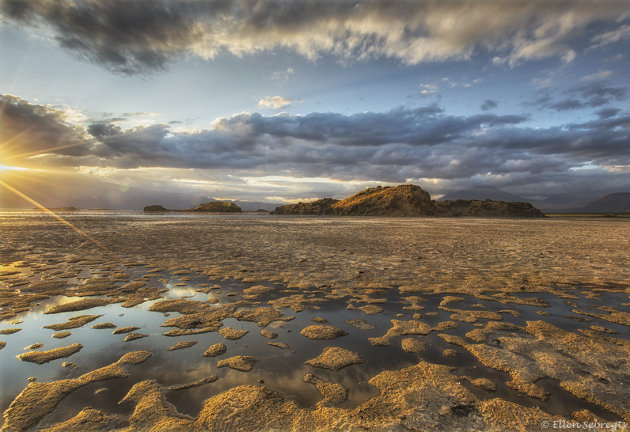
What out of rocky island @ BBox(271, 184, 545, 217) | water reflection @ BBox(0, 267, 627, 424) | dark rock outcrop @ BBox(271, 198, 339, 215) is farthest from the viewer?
dark rock outcrop @ BBox(271, 198, 339, 215)

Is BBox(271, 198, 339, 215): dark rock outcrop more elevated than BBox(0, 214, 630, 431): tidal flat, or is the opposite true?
BBox(271, 198, 339, 215): dark rock outcrop

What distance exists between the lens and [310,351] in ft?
13.6

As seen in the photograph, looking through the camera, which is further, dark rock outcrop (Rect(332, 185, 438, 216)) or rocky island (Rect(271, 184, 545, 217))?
rocky island (Rect(271, 184, 545, 217))

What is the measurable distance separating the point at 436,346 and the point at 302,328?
7.40 feet

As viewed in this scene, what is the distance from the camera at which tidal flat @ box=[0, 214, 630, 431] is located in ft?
9.15

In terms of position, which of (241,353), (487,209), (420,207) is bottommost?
(241,353)

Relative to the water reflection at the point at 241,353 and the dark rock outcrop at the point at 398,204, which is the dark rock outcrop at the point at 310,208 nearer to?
the dark rock outcrop at the point at 398,204

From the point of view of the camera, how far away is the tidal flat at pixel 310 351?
2.79 m

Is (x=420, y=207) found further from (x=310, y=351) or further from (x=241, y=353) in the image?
(x=241, y=353)

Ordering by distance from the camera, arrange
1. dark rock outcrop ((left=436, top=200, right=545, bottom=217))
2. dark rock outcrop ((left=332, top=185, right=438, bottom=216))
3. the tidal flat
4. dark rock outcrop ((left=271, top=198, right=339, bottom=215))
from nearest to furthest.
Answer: the tidal flat
dark rock outcrop ((left=332, top=185, right=438, bottom=216))
dark rock outcrop ((left=436, top=200, right=545, bottom=217))
dark rock outcrop ((left=271, top=198, right=339, bottom=215))

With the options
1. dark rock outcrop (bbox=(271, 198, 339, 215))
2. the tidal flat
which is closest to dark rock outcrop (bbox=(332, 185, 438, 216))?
dark rock outcrop (bbox=(271, 198, 339, 215))

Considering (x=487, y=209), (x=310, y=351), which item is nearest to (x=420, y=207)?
(x=487, y=209)

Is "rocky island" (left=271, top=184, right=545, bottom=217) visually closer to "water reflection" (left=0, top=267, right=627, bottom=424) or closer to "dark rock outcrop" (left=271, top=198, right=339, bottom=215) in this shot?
"dark rock outcrop" (left=271, top=198, right=339, bottom=215)

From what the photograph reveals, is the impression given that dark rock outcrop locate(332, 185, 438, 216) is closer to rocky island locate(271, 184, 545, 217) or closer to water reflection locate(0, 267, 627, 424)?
rocky island locate(271, 184, 545, 217)
